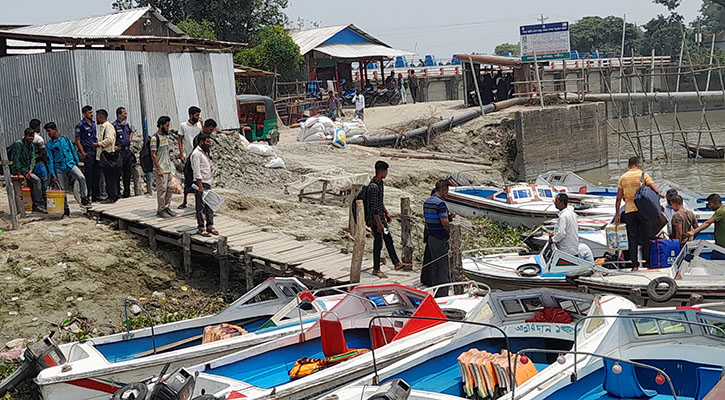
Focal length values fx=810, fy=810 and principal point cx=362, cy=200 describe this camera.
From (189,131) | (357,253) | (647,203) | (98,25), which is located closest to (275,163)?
(189,131)

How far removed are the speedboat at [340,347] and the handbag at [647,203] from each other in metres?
3.07

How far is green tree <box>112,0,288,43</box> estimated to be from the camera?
135 feet

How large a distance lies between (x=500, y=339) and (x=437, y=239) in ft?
9.68

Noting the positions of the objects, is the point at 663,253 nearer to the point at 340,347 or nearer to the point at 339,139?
the point at 340,347

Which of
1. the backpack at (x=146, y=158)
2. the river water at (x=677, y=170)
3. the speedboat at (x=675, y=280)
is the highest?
the backpack at (x=146, y=158)

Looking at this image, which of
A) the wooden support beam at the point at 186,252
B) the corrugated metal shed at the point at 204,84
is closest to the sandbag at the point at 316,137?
the corrugated metal shed at the point at 204,84

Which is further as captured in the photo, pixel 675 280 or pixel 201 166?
pixel 201 166

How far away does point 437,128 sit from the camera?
98.6 feet

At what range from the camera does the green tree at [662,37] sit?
83188 mm

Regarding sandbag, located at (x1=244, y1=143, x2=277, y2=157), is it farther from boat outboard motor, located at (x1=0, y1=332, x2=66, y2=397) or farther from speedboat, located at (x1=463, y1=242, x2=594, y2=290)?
boat outboard motor, located at (x1=0, y1=332, x2=66, y2=397)

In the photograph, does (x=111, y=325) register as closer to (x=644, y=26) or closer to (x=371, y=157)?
(x=371, y=157)

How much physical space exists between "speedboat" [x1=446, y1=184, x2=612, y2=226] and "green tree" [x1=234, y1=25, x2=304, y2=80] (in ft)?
59.5

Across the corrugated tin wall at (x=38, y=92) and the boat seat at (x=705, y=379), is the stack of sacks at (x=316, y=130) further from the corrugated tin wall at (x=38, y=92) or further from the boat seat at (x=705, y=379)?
the boat seat at (x=705, y=379)

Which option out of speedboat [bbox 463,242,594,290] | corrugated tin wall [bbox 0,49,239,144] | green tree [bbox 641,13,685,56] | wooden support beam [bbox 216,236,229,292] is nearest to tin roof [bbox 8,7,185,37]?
corrugated tin wall [bbox 0,49,239,144]
